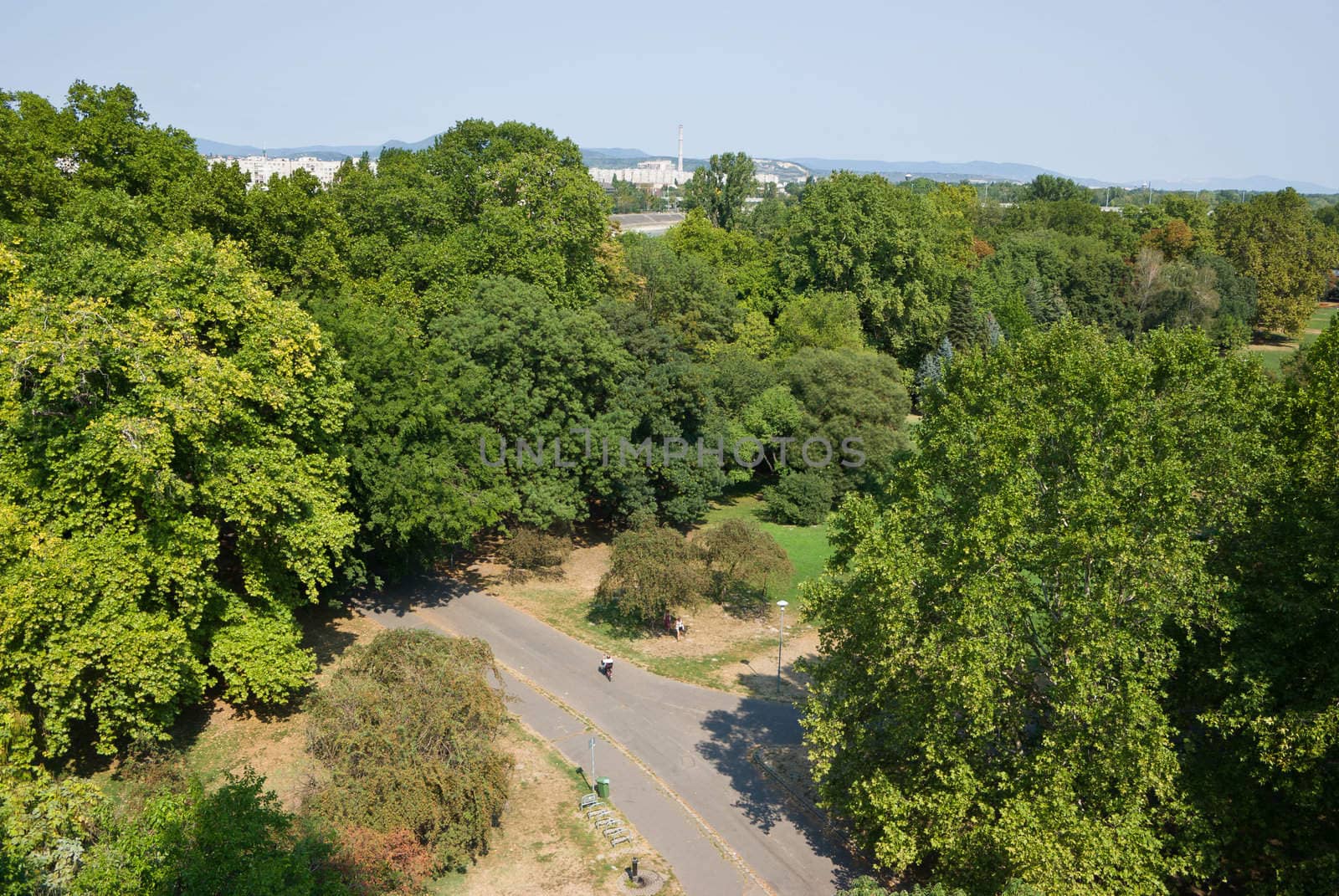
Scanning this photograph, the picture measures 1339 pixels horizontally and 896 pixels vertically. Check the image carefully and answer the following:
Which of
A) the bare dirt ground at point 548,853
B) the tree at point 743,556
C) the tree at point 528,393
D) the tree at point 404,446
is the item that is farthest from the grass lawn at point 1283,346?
the bare dirt ground at point 548,853

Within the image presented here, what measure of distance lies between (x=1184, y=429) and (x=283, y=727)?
71.4 feet

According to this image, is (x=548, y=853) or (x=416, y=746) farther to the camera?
(x=548, y=853)

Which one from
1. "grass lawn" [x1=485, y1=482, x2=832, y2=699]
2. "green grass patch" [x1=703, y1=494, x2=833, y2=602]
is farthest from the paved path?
"green grass patch" [x1=703, y1=494, x2=833, y2=602]

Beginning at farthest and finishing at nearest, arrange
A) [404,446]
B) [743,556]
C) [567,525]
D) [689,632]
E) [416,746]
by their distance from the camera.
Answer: [567,525] → [743,556] → [689,632] → [404,446] → [416,746]

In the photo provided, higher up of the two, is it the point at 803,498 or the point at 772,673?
the point at 803,498

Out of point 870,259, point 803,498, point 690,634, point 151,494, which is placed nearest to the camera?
point 151,494

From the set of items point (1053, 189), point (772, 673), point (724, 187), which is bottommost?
point (772, 673)

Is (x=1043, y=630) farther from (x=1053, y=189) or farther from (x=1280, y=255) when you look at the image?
(x=1053, y=189)

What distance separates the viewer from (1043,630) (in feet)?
54.0

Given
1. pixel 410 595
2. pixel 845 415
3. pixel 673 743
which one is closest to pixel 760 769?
pixel 673 743

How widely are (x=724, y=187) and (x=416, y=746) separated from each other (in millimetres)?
69260

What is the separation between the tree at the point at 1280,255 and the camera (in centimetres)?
7594

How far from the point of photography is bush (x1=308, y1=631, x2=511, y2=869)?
1764 centimetres

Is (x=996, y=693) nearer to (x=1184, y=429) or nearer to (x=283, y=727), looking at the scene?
(x=1184, y=429)
